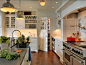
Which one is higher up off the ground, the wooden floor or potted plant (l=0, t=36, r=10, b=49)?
potted plant (l=0, t=36, r=10, b=49)

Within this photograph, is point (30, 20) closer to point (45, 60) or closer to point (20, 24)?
point (20, 24)

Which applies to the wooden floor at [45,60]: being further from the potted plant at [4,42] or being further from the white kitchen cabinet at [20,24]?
the white kitchen cabinet at [20,24]

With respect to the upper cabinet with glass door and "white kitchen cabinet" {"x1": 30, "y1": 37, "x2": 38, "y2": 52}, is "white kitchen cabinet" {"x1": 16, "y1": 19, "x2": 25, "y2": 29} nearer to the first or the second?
the upper cabinet with glass door

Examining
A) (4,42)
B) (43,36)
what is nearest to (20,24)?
(43,36)

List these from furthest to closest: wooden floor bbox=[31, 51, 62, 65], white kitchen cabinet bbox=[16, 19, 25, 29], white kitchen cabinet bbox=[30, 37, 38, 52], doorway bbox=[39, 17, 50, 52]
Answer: white kitchen cabinet bbox=[16, 19, 25, 29], doorway bbox=[39, 17, 50, 52], white kitchen cabinet bbox=[30, 37, 38, 52], wooden floor bbox=[31, 51, 62, 65]

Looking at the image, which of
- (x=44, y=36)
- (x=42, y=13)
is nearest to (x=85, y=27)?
(x=44, y=36)

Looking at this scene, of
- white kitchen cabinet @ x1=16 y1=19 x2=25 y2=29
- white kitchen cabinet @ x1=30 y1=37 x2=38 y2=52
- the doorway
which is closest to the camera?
white kitchen cabinet @ x1=30 y1=37 x2=38 y2=52

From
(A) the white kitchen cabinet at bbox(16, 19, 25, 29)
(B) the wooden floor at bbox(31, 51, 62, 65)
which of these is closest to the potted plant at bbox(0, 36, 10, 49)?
(B) the wooden floor at bbox(31, 51, 62, 65)

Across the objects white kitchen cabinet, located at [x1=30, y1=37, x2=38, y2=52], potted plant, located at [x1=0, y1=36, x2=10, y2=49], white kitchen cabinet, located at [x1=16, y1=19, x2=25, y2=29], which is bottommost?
white kitchen cabinet, located at [x1=30, y1=37, x2=38, y2=52]

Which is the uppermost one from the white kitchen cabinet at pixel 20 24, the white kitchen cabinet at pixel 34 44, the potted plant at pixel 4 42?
the white kitchen cabinet at pixel 20 24

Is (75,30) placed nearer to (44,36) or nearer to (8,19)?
(44,36)

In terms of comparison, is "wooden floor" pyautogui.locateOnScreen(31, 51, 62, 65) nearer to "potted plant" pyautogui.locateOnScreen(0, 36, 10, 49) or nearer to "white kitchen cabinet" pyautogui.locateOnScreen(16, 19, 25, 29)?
"potted plant" pyautogui.locateOnScreen(0, 36, 10, 49)

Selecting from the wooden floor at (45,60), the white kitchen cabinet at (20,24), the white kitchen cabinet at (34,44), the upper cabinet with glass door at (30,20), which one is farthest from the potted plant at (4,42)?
the upper cabinet with glass door at (30,20)

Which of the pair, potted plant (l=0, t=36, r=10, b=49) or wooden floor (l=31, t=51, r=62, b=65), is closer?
potted plant (l=0, t=36, r=10, b=49)
